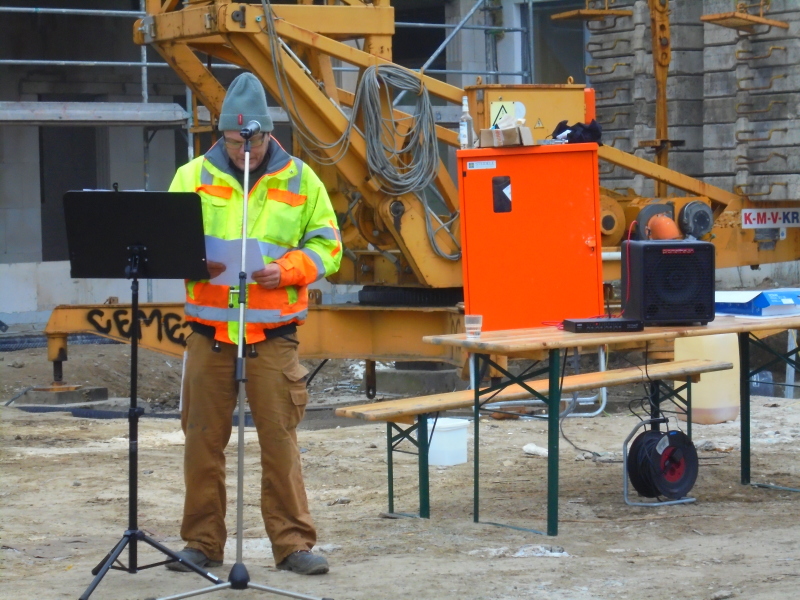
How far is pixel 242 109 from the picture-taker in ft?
16.0

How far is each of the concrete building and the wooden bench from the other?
23.8 feet

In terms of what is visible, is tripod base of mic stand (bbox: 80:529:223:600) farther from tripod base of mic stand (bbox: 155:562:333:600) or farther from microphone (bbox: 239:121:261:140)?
microphone (bbox: 239:121:261:140)

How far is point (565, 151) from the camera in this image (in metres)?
6.89

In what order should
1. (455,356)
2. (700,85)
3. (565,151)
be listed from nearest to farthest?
(565,151) < (455,356) < (700,85)

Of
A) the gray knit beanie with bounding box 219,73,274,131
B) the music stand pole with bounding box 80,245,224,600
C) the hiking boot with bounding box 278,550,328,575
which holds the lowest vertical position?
the hiking boot with bounding box 278,550,328,575

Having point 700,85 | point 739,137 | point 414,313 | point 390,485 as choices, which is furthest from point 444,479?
point 700,85

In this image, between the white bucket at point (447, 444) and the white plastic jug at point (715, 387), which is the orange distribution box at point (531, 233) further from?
the white plastic jug at point (715, 387)

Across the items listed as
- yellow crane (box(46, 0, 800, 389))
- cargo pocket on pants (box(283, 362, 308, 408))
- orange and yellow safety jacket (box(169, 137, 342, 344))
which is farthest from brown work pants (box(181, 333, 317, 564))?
yellow crane (box(46, 0, 800, 389))

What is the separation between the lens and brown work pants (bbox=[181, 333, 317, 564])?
4.89 metres

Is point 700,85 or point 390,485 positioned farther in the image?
point 700,85

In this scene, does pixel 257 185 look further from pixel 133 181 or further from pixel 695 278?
pixel 133 181

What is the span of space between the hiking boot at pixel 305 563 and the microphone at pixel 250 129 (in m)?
1.61

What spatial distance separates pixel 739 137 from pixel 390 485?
9.23 metres

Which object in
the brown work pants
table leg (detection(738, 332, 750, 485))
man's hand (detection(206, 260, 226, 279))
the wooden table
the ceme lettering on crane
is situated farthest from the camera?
the ceme lettering on crane
